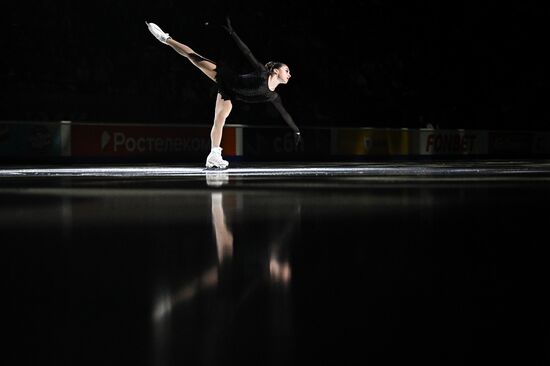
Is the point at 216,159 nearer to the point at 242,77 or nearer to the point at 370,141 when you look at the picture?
the point at 242,77

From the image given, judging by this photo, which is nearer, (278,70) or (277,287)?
(277,287)

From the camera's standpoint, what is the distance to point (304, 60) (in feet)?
72.5

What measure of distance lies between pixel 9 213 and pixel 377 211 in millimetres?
1939

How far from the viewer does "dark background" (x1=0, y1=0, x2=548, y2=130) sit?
1797 centimetres

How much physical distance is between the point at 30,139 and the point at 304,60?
9.37 metres

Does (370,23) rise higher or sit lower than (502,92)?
higher

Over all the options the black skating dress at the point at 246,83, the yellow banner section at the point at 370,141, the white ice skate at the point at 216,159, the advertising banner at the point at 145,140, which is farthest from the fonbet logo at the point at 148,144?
the black skating dress at the point at 246,83

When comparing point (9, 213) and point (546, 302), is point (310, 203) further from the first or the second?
point (546, 302)

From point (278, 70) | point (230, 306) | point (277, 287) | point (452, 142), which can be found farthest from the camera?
point (452, 142)

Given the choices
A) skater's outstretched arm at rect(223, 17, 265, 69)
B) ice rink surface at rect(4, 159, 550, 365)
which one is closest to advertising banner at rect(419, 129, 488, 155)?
skater's outstretched arm at rect(223, 17, 265, 69)

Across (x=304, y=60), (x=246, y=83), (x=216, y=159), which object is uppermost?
(x=304, y=60)

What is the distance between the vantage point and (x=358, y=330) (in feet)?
5.25

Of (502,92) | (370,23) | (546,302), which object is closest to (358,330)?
(546,302)

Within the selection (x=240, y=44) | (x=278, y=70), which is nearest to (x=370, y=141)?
(x=278, y=70)
